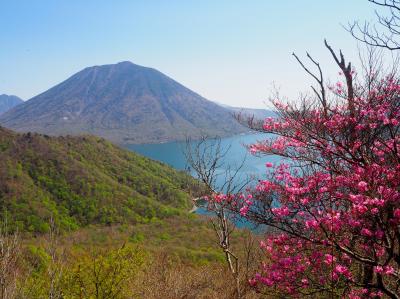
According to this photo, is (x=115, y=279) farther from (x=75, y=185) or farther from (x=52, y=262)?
(x=75, y=185)

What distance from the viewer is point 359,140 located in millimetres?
6441

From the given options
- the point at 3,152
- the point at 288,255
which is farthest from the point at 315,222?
the point at 3,152

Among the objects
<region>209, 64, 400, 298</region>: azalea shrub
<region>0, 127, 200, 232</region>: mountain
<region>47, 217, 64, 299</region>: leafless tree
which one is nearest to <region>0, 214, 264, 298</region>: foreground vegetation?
<region>47, 217, 64, 299</region>: leafless tree

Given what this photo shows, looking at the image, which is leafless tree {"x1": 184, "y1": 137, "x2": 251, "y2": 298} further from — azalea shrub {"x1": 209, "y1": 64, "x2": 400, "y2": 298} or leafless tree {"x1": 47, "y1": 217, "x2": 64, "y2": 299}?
leafless tree {"x1": 47, "y1": 217, "x2": 64, "y2": 299}

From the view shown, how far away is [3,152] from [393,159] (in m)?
71.9

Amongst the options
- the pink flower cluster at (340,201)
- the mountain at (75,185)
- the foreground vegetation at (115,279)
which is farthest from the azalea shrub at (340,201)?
the mountain at (75,185)

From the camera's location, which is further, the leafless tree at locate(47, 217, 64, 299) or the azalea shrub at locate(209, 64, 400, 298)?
the leafless tree at locate(47, 217, 64, 299)

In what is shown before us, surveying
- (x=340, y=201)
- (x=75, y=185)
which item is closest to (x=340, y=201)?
(x=340, y=201)

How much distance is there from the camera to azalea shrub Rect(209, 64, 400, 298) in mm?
5578

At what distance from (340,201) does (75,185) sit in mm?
63481

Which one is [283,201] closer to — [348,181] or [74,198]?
[348,181]

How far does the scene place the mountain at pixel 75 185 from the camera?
193ft

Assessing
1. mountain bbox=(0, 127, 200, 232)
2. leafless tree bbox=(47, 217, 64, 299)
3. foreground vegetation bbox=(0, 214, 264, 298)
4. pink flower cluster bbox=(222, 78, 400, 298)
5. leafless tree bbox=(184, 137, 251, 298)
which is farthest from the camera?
mountain bbox=(0, 127, 200, 232)

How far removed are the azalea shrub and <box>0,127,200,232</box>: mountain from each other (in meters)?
45.8
